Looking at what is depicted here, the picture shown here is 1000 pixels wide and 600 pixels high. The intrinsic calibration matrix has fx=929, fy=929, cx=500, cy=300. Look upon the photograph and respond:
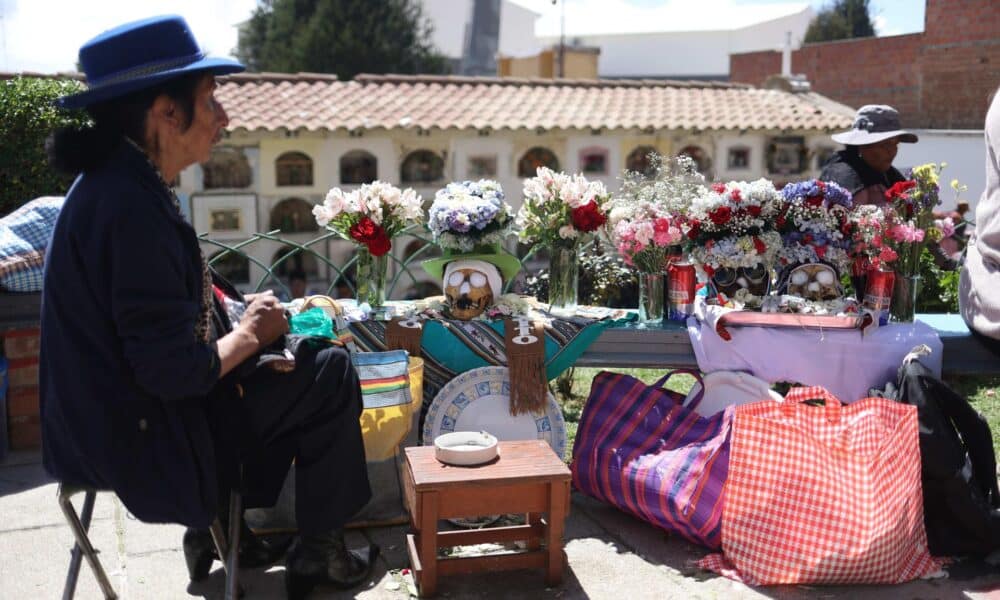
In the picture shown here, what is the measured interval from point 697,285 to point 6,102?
4053mm

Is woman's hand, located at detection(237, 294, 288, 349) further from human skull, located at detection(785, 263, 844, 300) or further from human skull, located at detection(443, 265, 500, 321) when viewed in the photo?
human skull, located at detection(785, 263, 844, 300)

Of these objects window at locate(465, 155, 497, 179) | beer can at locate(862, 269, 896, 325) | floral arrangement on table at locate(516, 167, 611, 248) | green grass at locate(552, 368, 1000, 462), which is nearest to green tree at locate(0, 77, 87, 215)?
floral arrangement on table at locate(516, 167, 611, 248)

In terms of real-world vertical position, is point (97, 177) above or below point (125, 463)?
above

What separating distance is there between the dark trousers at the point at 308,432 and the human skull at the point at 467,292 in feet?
3.34

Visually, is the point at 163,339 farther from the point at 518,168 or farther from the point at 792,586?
Result: the point at 518,168

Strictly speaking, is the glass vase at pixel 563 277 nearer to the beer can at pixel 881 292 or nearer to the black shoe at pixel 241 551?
the beer can at pixel 881 292

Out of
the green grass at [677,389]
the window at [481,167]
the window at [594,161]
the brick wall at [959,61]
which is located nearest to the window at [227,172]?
the window at [481,167]

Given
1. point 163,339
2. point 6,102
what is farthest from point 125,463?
point 6,102

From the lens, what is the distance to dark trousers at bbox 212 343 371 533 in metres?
2.59

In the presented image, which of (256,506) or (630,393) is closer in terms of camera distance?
(256,506)

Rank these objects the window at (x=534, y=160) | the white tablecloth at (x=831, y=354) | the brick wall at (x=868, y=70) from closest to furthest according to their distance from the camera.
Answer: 1. the white tablecloth at (x=831, y=354)
2. the window at (x=534, y=160)
3. the brick wall at (x=868, y=70)

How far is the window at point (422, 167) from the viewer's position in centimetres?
1354

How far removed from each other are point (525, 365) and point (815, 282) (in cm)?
119

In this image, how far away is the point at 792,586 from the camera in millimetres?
2943
